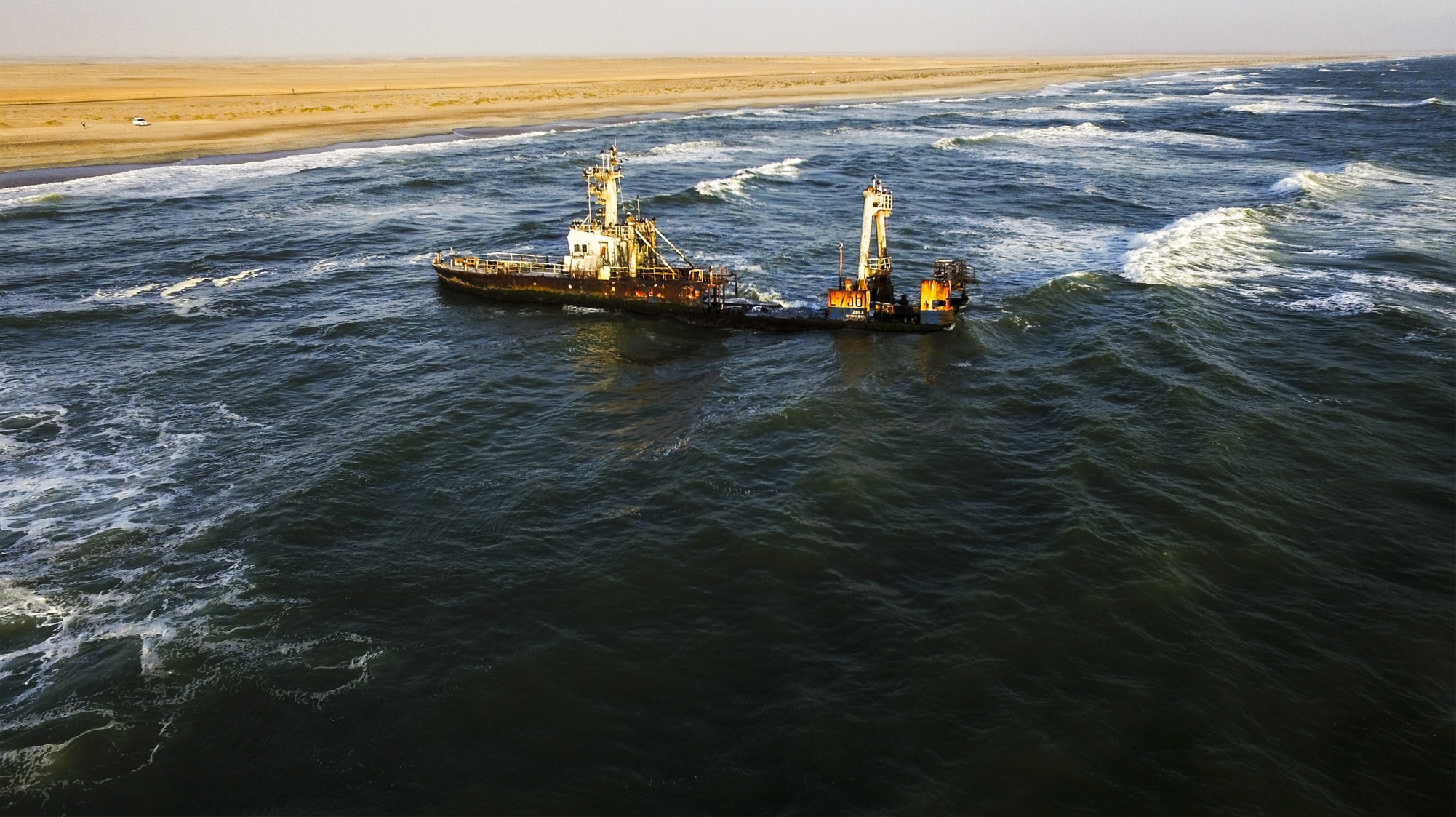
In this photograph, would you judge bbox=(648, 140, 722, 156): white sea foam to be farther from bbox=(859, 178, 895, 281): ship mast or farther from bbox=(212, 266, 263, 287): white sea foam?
bbox=(859, 178, 895, 281): ship mast

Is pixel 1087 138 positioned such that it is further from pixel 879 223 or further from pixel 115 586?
pixel 115 586

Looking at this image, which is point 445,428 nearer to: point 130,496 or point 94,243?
point 130,496

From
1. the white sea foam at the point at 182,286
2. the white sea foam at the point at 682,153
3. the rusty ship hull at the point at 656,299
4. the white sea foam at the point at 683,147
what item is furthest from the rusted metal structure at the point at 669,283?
the white sea foam at the point at 683,147

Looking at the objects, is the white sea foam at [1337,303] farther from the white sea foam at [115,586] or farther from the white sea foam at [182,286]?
the white sea foam at [182,286]

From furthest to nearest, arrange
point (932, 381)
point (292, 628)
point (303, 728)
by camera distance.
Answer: point (932, 381) → point (292, 628) → point (303, 728)

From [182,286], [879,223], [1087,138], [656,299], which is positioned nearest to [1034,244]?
[879,223]

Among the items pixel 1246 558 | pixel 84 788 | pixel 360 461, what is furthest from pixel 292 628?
pixel 1246 558
